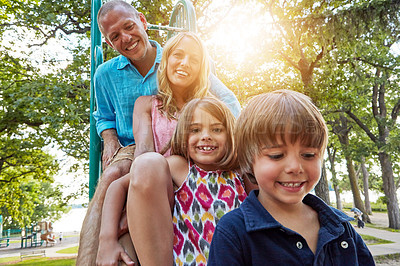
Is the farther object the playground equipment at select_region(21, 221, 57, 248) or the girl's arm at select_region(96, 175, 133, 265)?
the playground equipment at select_region(21, 221, 57, 248)

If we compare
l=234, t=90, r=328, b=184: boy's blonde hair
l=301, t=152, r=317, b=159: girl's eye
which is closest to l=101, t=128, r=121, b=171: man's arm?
l=234, t=90, r=328, b=184: boy's blonde hair

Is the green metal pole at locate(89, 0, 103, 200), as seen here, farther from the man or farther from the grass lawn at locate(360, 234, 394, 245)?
the grass lawn at locate(360, 234, 394, 245)

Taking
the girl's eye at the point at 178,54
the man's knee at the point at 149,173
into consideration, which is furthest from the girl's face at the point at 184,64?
the man's knee at the point at 149,173

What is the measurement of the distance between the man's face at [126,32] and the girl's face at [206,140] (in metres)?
0.72

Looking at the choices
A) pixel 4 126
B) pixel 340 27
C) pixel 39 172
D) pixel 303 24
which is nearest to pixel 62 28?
pixel 4 126

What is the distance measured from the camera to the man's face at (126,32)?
165cm

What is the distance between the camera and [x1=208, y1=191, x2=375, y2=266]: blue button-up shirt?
782 millimetres

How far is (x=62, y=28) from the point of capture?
8.48 m

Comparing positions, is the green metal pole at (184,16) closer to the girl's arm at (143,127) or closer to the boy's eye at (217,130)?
the girl's arm at (143,127)

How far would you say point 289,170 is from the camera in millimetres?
764

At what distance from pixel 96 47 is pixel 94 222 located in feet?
4.29

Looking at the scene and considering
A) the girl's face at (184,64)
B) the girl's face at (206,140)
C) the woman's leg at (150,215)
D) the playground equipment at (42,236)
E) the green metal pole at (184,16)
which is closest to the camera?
the woman's leg at (150,215)

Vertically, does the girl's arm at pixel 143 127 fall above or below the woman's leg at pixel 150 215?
above

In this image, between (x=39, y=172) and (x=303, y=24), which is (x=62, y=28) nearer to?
(x=39, y=172)
